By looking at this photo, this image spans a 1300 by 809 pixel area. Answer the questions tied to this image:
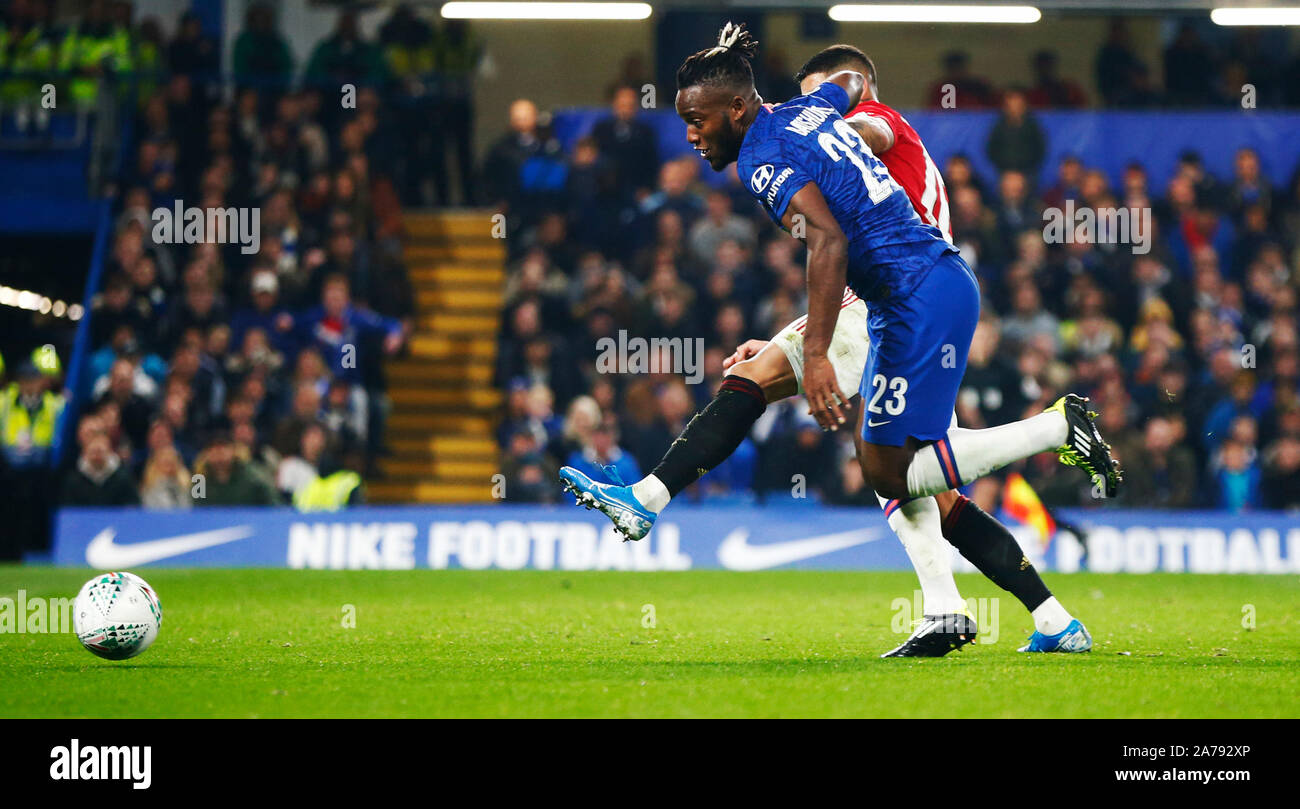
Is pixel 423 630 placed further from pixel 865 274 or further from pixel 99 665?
pixel 865 274

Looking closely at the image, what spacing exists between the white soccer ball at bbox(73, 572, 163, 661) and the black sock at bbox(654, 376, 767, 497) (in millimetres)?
2161

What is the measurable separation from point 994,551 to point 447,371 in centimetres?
1101

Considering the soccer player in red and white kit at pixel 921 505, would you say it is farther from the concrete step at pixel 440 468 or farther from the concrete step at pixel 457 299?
the concrete step at pixel 457 299

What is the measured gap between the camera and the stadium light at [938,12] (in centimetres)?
1434

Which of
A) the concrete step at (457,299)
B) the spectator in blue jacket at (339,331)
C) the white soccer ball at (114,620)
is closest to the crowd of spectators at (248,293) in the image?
the spectator in blue jacket at (339,331)

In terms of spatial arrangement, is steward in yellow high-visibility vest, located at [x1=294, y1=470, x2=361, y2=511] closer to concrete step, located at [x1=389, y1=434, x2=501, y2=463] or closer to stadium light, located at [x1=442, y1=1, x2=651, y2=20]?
concrete step, located at [x1=389, y1=434, x2=501, y2=463]

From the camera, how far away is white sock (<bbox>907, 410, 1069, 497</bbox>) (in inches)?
253

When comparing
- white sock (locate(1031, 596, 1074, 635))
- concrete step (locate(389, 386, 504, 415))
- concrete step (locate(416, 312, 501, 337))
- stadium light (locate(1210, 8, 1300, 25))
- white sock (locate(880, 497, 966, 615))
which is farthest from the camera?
concrete step (locate(416, 312, 501, 337))

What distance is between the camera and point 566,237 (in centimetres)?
1634

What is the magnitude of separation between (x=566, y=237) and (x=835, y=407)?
10.5m

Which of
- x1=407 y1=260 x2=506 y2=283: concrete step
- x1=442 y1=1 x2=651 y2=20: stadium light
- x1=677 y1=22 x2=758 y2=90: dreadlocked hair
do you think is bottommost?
x1=677 y1=22 x2=758 y2=90: dreadlocked hair

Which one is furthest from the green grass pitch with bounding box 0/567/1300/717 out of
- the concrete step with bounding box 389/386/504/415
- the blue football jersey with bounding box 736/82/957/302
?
the concrete step with bounding box 389/386/504/415

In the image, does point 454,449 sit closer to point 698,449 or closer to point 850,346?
point 850,346
